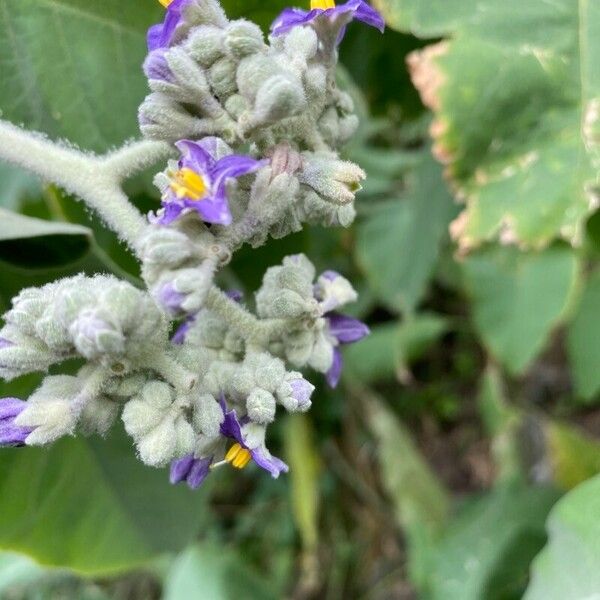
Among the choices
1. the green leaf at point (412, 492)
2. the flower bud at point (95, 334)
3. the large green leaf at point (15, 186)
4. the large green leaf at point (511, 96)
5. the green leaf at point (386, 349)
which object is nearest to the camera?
the flower bud at point (95, 334)

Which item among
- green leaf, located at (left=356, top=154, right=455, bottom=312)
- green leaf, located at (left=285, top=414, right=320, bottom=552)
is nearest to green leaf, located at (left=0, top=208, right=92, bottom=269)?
green leaf, located at (left=356, top=154, right=455, bottom=312)

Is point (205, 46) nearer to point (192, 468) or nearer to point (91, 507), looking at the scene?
point (192, 468)

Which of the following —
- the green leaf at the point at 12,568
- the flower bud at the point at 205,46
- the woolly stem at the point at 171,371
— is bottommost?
the green leaf at the point at 12,568

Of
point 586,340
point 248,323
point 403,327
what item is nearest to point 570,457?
point 586,340

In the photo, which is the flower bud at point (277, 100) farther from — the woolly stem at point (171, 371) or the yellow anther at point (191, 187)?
the woolly stem at point (171, 371)

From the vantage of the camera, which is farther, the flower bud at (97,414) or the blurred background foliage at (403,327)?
the blurred background foliage at (403,327)

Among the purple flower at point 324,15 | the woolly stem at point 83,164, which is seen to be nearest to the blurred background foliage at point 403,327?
the woolly stem at point 83,164
